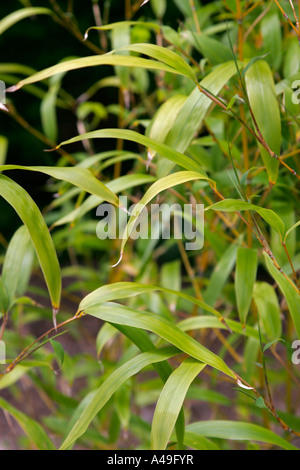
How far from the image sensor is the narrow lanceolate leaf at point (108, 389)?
465 mm

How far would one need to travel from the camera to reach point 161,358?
1.60 ft

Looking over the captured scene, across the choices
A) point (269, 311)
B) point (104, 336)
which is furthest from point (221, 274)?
point (104, 336)

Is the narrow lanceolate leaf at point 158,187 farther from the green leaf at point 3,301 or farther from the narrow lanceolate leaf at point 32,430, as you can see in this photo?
the narrow lanceolate leaf at point 32,430

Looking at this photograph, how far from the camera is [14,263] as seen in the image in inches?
22.4

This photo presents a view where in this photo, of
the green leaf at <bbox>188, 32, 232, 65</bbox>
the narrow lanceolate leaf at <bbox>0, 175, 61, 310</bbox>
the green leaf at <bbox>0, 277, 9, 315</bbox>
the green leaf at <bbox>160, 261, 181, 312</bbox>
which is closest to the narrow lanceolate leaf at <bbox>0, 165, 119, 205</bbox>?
the narrow lanceolate leaf at <bbox>0, 175, 61, 310</bbox>

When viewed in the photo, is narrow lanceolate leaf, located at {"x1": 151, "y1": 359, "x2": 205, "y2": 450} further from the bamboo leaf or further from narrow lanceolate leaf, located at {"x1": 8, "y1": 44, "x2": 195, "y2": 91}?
narrow lanceolate leaf, located at {"x1": 8, "y1": 44, "x2": 195, "y2": 91}

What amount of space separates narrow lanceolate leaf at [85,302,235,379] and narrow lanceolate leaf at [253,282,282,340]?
7.0 inches

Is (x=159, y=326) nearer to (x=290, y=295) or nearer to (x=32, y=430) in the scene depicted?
(x=290, y=295)

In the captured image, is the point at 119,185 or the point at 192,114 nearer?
the point at 192,114

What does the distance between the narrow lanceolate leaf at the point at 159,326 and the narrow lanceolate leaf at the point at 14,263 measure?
0.10 metres

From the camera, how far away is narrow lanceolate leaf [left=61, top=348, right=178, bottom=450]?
465 millimetres

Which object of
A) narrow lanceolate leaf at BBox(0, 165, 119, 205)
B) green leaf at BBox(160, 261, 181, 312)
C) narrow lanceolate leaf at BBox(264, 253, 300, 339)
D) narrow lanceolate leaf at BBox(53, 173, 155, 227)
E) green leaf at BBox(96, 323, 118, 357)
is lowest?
narrow lanceolate leaf at BBox(264, 253, 300, 339)

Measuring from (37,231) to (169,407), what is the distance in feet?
0.61
